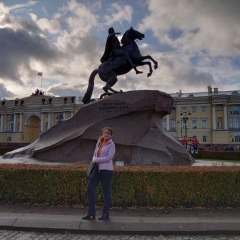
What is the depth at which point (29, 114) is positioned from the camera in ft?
286

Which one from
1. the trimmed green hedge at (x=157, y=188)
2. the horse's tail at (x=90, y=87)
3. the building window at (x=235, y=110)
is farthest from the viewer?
the building window at (x=235, y=110)

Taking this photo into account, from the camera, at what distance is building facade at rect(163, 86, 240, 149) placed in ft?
233

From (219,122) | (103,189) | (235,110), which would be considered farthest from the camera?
(219,122)

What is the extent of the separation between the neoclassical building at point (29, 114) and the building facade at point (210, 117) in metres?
28.7

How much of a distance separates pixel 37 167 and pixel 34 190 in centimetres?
59

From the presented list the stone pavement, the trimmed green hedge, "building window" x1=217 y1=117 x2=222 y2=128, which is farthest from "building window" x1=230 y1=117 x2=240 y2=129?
the stone pavement

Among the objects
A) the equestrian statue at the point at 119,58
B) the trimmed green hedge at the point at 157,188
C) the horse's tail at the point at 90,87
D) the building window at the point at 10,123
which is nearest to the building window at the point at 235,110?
the building window at the point at 10,123

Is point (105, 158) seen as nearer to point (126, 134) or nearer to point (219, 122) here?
point (126, 134)

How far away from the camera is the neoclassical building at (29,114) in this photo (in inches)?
3334

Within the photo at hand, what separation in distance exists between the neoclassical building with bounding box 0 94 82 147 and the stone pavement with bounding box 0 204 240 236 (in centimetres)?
7773

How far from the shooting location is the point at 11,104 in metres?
89.4

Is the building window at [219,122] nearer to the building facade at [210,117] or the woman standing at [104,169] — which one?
the building facade at [210,117]

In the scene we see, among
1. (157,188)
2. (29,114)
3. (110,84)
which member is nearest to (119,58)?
(110,84)

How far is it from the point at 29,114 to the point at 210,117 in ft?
168
